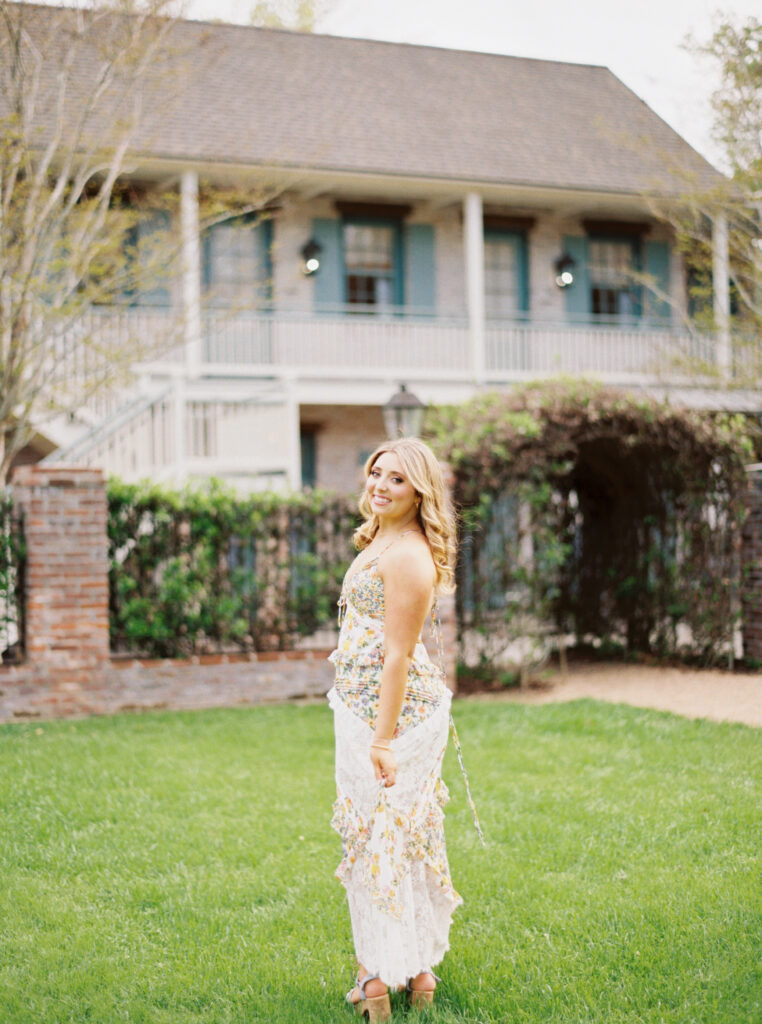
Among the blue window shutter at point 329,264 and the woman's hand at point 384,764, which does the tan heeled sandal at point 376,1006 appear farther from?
the blue window shutter at point 329,264

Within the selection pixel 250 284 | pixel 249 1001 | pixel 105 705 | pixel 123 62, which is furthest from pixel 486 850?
pixel 250 284

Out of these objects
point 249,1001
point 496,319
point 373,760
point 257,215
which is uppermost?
point 257,215

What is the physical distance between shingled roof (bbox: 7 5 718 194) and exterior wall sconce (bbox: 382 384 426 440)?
5617 mm

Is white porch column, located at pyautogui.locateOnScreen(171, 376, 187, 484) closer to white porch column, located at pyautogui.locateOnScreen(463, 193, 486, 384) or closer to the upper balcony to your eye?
the upper balcony


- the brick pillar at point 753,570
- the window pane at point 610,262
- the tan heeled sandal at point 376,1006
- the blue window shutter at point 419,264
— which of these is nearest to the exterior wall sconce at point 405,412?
the brick pillar at point 753,570

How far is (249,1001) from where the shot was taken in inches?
130

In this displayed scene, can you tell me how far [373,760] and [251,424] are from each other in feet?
28.5

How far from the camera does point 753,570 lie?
8.99 metres

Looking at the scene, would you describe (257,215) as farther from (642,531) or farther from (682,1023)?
(682,1023)

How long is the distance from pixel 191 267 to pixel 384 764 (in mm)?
9177

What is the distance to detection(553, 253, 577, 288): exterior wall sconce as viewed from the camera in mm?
17219

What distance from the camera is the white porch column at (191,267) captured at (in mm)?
10875

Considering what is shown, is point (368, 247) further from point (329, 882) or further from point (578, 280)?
point (329, 882)

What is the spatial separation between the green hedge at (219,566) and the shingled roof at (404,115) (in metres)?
6.37
